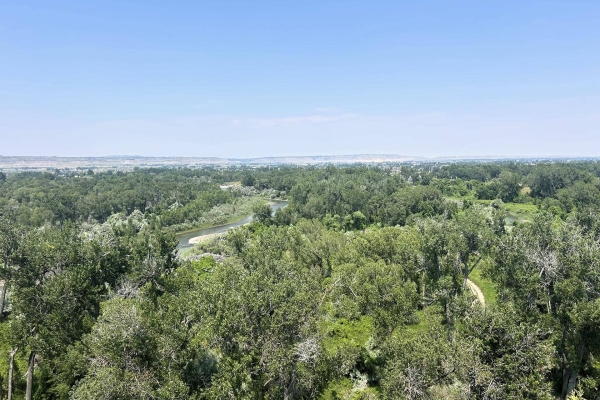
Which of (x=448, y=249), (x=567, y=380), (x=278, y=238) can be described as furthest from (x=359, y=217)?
(x=567, y=380)

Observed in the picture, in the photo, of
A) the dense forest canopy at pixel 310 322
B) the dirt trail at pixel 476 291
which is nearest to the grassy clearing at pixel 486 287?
the dirt trail at pixel 476 291

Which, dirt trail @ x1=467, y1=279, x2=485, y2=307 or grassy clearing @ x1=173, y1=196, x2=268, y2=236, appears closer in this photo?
dirt trail @ x1=467, y1=279, x2=485, y2=307

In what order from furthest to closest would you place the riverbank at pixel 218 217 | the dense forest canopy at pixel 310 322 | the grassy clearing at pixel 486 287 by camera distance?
1. the riverbank at pixel 218 217
2. the grassy clearing at pixel 486 287
3. the dense forest canopy at pixel 310 322

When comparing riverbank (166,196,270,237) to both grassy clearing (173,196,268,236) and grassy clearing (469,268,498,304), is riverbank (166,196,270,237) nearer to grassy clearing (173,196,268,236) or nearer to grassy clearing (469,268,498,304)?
grassy clearing (173,196,268,236)

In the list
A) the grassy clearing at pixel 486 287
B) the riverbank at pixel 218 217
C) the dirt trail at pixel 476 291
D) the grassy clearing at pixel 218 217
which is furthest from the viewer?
the grassy clearing at pixel 218 217

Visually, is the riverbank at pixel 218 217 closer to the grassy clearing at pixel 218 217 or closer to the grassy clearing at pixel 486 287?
the grassy clearing at pixel 218 217

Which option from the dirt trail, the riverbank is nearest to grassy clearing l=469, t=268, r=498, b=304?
the dirt trail

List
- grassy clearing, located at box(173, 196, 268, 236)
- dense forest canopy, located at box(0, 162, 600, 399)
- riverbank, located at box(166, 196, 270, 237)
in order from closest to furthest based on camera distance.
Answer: dense forest canopy, located at box(0, 162, 600, 399) < riverbank, located at box(166, 196, 270, 237) < grassy clearing, located at box(173, 196, 268, 236)

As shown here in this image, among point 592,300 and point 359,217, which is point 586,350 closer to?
point 592,300

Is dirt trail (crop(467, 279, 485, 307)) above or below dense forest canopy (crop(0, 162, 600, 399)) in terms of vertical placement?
below

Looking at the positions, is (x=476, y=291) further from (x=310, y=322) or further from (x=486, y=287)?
(x=310, y=322)

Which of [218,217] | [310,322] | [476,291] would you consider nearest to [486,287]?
[476,291]
